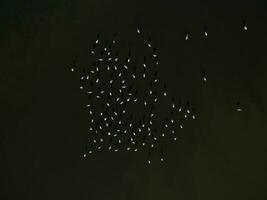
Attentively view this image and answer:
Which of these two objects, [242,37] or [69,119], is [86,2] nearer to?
[69,119]

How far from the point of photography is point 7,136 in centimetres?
410

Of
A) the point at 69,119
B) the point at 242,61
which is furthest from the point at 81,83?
the point at 242,61

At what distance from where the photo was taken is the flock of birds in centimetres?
412

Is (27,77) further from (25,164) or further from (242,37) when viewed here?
(242,37)

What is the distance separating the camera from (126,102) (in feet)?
13.6

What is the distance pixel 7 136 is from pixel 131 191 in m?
1.09

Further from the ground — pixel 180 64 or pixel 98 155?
pixel 180 64

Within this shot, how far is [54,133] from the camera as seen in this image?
163 inches

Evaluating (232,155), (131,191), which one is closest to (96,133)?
(131,191)

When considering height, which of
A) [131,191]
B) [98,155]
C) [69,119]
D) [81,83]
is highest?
[81,83]

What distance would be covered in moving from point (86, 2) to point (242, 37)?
50.9 inches

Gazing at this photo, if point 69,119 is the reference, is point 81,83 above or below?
above

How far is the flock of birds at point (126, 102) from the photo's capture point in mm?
4125

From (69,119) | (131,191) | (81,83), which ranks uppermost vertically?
(81,83)
